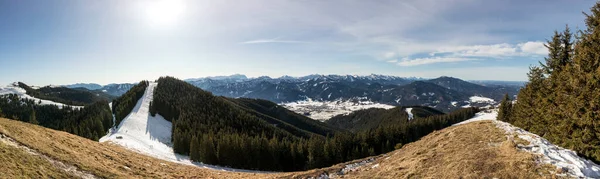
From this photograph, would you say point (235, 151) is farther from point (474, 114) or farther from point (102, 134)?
point (474, 114)

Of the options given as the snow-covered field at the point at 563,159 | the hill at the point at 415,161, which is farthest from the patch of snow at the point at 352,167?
the snow-covered field at the point at 563,159

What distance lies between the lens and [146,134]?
95188mm

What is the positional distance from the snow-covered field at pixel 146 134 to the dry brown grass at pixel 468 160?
6267 centimetres

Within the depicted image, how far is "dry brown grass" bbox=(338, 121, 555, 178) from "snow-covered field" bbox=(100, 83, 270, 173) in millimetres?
62673

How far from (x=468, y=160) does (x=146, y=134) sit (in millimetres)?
104943

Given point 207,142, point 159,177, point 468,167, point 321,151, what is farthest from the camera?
point 321,151

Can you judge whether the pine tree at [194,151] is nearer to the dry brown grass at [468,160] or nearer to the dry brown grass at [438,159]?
the dry brown grass at [438,159]

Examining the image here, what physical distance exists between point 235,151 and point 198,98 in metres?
97.8

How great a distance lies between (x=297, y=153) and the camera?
83562 millimetres

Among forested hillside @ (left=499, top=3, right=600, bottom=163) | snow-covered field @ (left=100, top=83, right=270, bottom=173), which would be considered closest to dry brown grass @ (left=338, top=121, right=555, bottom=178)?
forested hillside @ (left=499, top=3, right=600, bottom=163)

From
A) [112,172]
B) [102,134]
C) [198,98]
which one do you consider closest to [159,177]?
[112,172]

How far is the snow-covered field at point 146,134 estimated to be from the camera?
74.6m

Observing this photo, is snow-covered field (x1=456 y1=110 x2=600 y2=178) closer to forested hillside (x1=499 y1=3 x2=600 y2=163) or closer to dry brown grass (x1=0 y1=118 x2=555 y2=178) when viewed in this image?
dry brown grass (x1=0 y1=118 x2=555 y2=178)

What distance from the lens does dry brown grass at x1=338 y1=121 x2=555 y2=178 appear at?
40.3 feet
